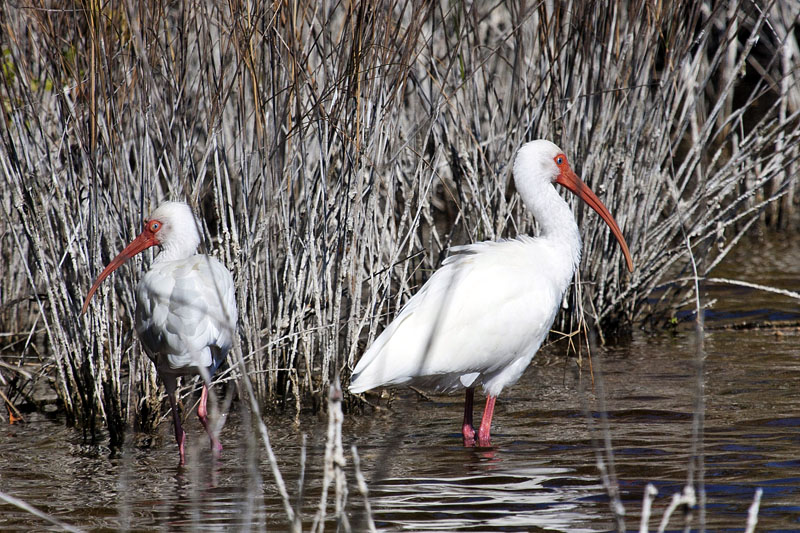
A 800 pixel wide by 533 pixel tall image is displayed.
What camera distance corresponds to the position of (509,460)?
4.54m

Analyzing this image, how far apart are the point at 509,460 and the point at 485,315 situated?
70cm

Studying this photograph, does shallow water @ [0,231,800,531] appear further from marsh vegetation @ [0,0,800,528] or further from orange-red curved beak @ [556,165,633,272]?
orange-red curved beak @ [556,165,633,272]

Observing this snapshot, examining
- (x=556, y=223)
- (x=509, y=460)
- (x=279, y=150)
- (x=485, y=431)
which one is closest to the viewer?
(x=509, y=460)

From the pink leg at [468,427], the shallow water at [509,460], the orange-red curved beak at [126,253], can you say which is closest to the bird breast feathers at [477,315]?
the pink leg at [468,427]

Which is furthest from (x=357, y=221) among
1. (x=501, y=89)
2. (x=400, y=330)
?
(x=501, y=89)

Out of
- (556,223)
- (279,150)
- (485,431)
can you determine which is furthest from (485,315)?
(279,150)

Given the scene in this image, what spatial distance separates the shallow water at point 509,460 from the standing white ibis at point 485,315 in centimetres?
33

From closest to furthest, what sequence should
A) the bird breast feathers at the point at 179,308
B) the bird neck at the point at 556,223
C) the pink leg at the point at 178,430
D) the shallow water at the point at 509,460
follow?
the shallow water at the point at 509,460, the bird breast feathers at the point at 179,308, the pink leg at the point at 178,430, the bird neck at the point at 556,223

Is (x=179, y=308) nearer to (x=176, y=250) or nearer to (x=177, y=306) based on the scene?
(x=177, y=306)

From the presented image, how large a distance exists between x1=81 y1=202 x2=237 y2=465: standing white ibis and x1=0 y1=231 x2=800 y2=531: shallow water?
443 millimetres

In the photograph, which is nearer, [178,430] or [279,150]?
[178,430]

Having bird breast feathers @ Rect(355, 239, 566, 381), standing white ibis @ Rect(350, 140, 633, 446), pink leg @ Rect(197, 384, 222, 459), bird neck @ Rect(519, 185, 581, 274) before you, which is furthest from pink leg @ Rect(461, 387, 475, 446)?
pink leg @ Rect(197, 384, 222, 459)

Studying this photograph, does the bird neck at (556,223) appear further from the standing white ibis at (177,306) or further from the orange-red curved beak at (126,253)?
the orange-red curved beak at (126,253)

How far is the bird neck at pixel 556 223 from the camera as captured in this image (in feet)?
16.6
